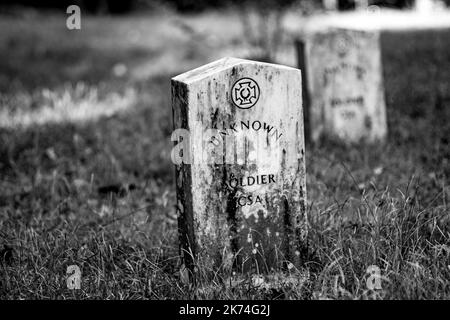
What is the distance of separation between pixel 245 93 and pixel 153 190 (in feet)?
5.66

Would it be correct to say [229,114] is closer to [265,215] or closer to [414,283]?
[265,215]

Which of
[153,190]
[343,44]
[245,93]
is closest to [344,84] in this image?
[343,44]

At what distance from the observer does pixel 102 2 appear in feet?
56.6

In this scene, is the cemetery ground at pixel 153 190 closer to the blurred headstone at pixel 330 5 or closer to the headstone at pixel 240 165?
the headstone at pixel 240 165

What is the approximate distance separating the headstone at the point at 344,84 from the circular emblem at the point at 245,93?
107 inches

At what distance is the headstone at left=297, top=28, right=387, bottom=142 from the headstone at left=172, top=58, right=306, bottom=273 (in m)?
2.59

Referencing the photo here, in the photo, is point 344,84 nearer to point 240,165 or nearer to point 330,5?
point 240,165

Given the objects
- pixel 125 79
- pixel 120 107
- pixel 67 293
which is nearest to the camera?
pixel 67 293

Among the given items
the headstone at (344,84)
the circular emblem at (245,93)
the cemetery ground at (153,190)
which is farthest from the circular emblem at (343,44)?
the circular emblem at (245,93)

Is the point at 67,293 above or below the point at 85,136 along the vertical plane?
below

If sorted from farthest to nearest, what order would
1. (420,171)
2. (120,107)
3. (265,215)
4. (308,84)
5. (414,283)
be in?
(120,107) → (308,84) → (420,171) → (265,215) → (414,283)

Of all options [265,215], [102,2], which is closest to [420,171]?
[265,215]

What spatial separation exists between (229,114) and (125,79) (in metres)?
5.87

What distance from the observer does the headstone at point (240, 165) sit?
2.73 m
